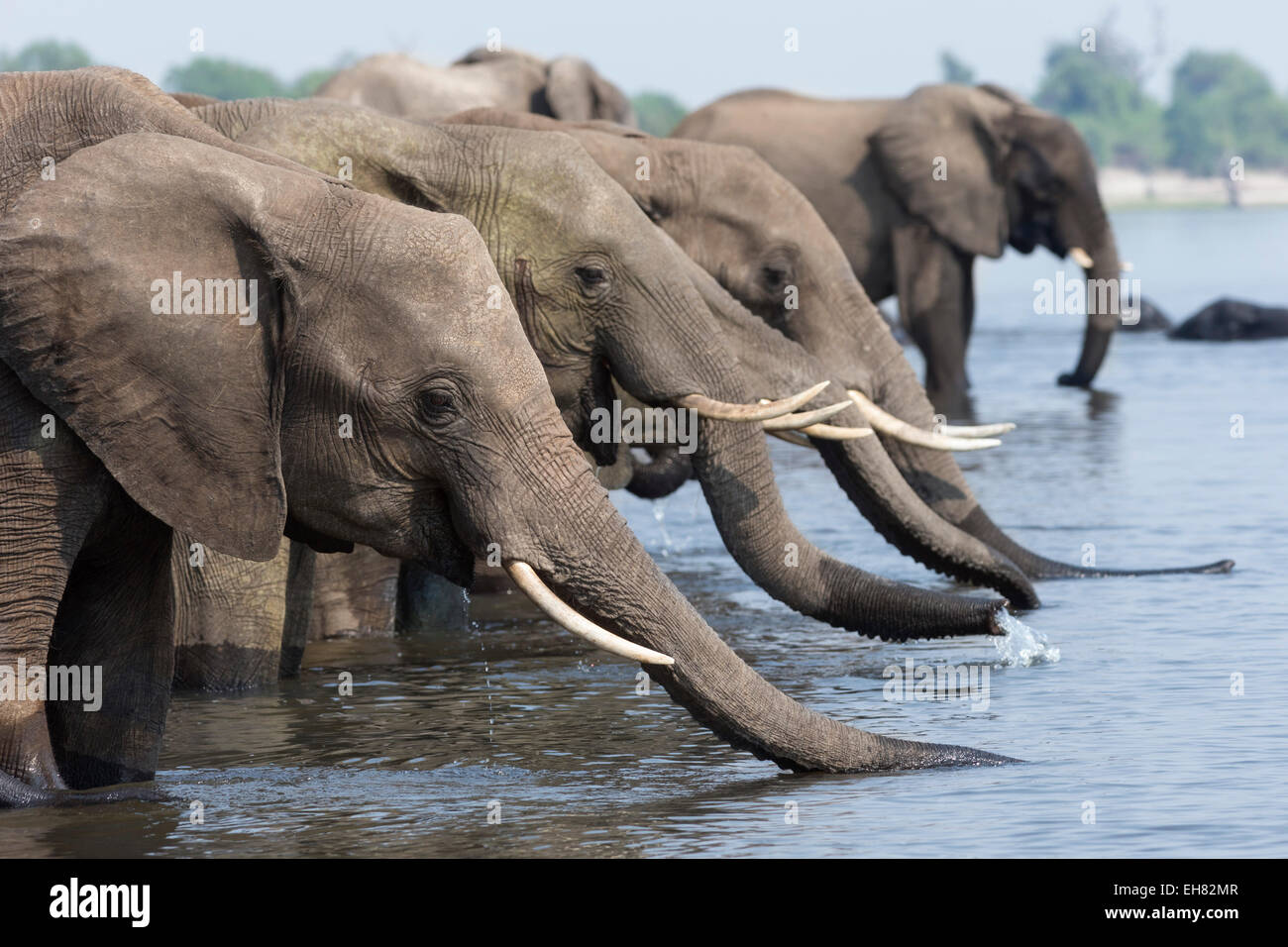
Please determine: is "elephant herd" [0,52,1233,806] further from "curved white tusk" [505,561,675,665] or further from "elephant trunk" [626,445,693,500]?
"elephant trunk" [626,445,693,500]

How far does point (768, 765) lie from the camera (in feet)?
23.7

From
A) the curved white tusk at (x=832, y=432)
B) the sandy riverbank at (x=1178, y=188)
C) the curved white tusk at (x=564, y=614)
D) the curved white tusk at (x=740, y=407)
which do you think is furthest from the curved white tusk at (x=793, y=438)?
the sandy riverbank at (x=1178, y=188)

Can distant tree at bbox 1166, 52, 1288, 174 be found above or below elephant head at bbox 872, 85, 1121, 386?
above

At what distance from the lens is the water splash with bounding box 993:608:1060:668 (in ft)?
30.6

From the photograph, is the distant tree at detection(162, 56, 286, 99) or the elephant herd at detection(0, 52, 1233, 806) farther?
the distant tree at detection(162, 56, 286, 99)

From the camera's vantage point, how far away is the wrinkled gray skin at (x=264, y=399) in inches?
232

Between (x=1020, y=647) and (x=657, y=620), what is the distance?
352cm

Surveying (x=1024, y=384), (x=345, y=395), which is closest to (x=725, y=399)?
(x=345, y=395)

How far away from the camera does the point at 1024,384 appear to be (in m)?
24.0

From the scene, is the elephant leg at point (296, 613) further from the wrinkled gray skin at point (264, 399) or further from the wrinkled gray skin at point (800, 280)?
the wrinkled gray skin at point (264, 399)

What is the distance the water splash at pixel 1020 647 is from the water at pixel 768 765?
0.04 feet

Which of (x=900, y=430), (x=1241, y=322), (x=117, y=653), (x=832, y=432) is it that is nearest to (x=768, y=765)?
(x=117, y=653)

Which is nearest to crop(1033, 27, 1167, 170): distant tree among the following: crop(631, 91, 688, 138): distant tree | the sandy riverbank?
the sandy riverbank

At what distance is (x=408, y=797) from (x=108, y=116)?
A: 200 cm
